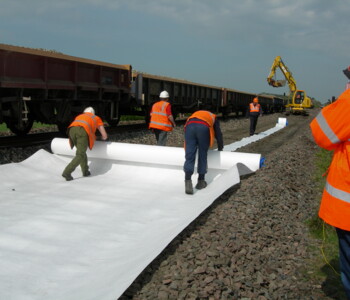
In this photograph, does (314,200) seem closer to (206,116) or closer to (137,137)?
(206,116)

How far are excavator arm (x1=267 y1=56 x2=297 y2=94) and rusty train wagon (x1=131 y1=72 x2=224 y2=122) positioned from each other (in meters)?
17.0

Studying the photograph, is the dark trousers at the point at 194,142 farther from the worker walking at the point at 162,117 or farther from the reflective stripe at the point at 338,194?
the reflective stripe at the point at 338,194

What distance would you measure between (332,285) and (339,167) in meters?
1.44

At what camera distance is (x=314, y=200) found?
6.00 metres

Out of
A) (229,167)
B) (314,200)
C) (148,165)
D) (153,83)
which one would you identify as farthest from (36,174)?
(153,83)

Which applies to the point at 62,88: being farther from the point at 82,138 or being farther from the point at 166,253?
the point at 166,253

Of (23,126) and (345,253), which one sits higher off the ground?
(23,126)

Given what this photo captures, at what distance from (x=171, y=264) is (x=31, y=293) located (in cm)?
121

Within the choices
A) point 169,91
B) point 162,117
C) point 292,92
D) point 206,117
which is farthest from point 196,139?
point 292,92

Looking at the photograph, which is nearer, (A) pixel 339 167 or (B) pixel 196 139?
(A) pixel 339 167

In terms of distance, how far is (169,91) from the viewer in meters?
17.1

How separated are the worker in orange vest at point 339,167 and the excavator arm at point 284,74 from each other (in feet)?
124

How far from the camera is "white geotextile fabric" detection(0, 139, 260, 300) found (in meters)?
3.01

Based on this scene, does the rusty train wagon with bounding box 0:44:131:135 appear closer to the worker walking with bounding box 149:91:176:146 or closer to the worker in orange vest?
the worker walking with bounding box 149:91:176:146
